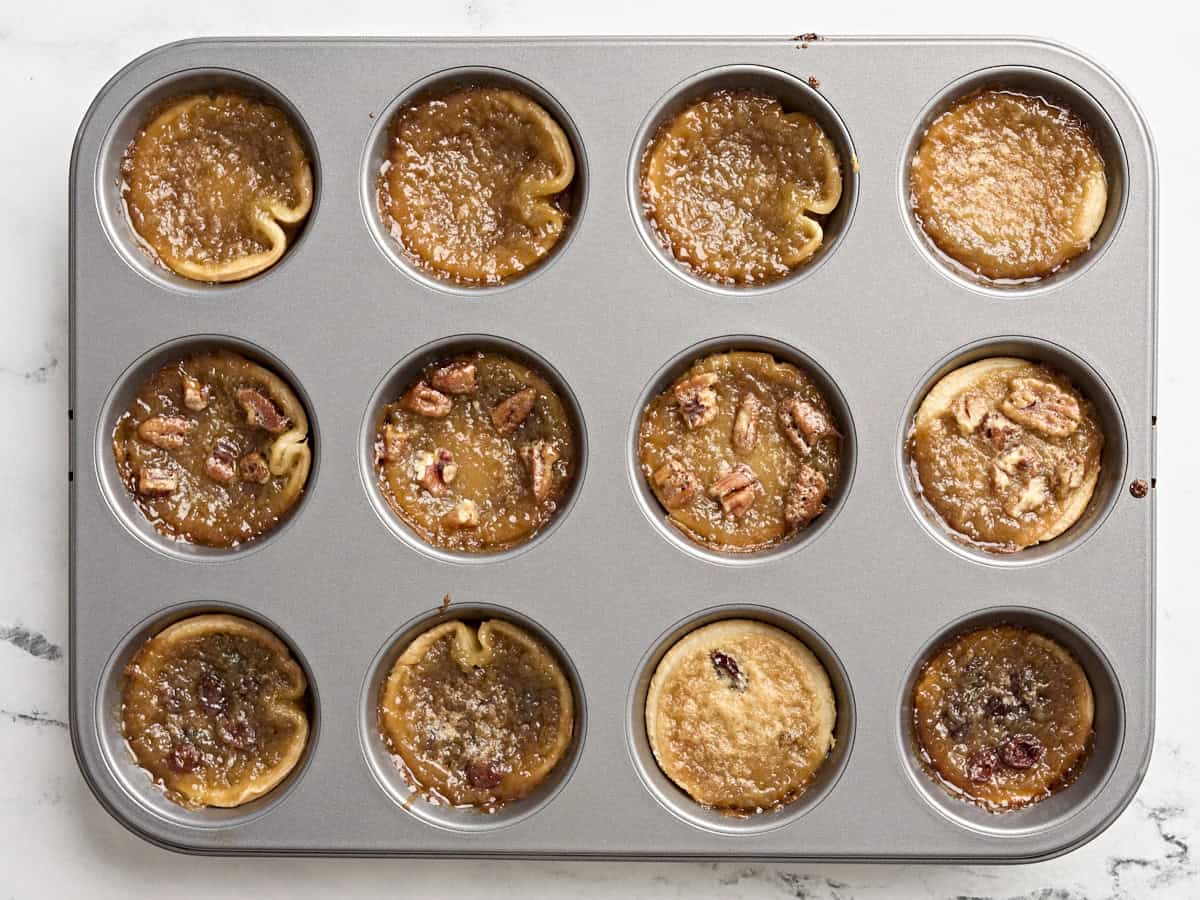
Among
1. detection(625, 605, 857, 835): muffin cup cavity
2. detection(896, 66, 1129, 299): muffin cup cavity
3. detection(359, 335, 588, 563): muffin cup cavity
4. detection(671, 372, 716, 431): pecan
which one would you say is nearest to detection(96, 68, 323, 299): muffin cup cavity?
detection(359, 335, 588, 563): muffin cup cavity

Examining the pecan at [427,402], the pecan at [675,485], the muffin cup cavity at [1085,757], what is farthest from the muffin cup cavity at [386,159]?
the muffin cup cavity at [1085,757]

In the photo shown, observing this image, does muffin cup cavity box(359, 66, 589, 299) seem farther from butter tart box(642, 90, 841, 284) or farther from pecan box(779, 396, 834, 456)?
pecan box(779, 396, 834, 456)

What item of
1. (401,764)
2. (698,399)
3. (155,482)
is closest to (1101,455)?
(698,399)

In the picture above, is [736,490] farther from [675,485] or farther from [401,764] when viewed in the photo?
[401,764]

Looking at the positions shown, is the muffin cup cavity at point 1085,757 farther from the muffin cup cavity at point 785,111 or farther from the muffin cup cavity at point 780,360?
the muffin cup cavity at point 785,111

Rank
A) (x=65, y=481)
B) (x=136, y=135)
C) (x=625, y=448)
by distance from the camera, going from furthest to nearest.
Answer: (x=65, y=481)
(x=136, y=135)
(x=625, y=448)
